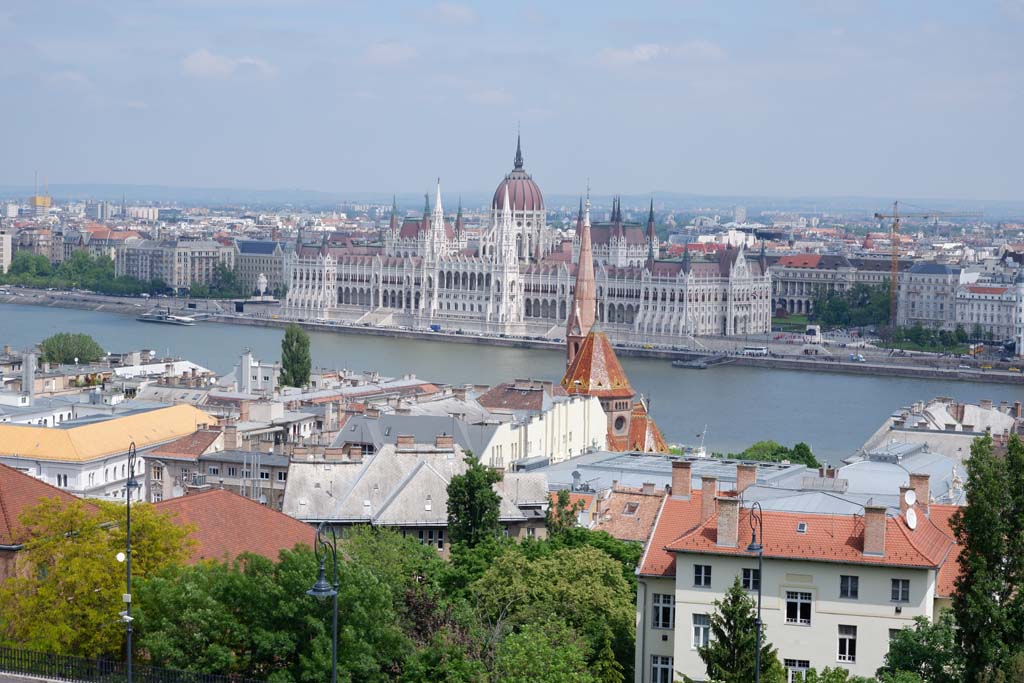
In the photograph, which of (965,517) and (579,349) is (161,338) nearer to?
(579,349)

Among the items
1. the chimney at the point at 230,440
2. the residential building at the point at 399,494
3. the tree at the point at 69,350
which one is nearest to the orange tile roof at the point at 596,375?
the chimney at the point at 230,440

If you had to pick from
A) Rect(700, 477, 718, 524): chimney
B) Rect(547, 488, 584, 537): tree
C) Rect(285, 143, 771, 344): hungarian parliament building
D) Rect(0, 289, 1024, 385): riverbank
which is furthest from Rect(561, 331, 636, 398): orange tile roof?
Rect(285, 143, 771, 344): hungarian parliament building

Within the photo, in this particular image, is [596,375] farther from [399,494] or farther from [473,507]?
[473,507]

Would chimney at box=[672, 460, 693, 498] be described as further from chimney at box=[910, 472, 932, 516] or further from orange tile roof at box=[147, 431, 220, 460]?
orange tile roof at box=[147, 431, 220, 460]

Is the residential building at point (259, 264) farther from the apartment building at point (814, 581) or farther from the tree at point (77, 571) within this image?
the apartment building at point (814, 581)

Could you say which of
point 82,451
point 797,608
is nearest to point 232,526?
point 797,608

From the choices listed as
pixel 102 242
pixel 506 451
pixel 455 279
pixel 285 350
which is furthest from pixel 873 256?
pixel 506 451
